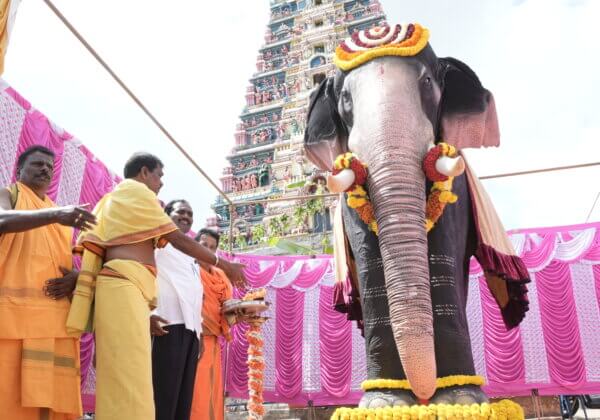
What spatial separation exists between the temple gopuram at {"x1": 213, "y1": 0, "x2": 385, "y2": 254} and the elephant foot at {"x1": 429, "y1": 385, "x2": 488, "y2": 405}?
17.6 meters

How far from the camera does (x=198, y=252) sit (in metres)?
2.02

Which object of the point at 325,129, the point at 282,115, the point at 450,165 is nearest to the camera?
the point at 450,165

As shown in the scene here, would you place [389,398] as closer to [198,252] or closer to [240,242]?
[198,252]

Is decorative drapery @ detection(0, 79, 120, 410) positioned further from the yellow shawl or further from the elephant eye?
the elephant eye

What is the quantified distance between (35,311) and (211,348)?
139cm

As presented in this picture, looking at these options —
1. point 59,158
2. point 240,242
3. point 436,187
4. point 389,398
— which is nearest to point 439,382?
point 389,398

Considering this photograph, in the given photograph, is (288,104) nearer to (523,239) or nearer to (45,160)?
(523,239)

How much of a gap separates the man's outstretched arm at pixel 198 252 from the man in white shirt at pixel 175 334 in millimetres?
414

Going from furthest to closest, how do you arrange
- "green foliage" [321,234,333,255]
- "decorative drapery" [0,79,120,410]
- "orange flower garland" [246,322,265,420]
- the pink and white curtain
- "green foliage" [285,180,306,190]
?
"green foliage" [285,180,306,190], "green foliage" [321,234,333,255], the pink and white curtain, "orange flower garland" [246,322,265,420], "decorative drapery" [0,79,120,410]

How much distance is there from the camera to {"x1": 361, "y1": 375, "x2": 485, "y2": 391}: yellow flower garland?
1.88 metres

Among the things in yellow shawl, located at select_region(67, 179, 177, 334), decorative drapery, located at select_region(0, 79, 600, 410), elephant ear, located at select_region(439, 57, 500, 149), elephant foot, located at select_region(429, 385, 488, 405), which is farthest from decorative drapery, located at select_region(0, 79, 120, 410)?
elephant foot, located at select_region(429, 385, 488, 405)

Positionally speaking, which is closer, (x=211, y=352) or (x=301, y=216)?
(x=211, y=352)

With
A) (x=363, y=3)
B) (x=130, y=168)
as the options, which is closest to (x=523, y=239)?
(x=130, y=168)

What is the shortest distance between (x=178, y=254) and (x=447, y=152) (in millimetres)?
1431
